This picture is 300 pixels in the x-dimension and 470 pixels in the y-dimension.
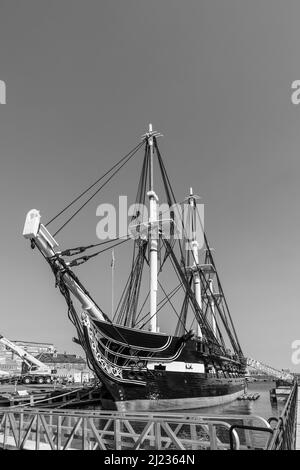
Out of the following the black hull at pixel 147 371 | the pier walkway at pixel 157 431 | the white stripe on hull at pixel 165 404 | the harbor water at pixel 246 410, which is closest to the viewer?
the pier walkway at pixel 157 431

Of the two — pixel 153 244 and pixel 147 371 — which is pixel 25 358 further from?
pixel 147 371

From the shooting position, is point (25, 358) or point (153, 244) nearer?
point (153, 244)

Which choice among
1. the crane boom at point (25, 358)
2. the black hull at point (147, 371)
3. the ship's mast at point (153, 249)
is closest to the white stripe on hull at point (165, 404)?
the black hull at point (147, 371)

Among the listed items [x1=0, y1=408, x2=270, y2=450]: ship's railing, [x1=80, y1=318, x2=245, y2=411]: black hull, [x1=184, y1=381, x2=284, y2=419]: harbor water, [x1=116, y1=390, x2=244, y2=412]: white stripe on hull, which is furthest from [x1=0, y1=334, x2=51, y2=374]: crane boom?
[x1=0, y1=408, x2=270, y2=450]: ship's railing

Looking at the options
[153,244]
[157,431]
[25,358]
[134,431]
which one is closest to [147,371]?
[153,244]

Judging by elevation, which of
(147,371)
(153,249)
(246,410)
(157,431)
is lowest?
(246,410)

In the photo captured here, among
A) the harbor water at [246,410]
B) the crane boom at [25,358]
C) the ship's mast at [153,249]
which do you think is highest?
the ship's mast at [153,249]

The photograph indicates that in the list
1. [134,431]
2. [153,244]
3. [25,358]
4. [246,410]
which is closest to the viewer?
[134,431]

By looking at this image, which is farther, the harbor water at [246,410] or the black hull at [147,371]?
the harbor water at [246,410]

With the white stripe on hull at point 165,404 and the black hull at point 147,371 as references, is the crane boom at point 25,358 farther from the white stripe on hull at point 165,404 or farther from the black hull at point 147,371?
the black hull at point 147,371

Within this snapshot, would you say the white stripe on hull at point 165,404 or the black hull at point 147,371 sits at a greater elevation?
the black hull at point 147,371

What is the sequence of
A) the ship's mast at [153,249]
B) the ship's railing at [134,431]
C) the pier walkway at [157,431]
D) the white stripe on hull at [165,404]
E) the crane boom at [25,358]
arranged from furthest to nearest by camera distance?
the crane boom at [25,358], the ship's mast at [153,249], the white stripe on hull at [165,404], the ship's railing at [134,431], the pier walkway at [157,431]

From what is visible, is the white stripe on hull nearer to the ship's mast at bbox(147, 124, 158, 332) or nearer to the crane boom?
the ship's mast at bbox(147, 124, 158, 332)
